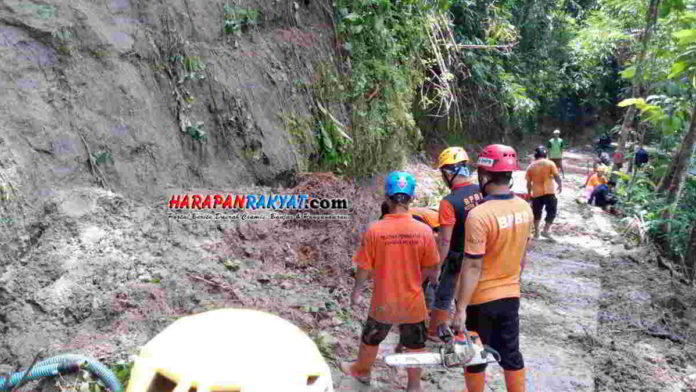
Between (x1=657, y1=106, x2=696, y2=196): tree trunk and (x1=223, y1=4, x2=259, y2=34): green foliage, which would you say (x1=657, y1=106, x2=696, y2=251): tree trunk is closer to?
(x1=657, y1=106, x2=696, y2=196): tree trunk

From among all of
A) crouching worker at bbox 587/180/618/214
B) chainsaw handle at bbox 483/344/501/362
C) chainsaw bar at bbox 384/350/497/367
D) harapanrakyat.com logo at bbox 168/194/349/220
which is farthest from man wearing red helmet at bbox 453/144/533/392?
crouching worker at bbox 587/180/618/214

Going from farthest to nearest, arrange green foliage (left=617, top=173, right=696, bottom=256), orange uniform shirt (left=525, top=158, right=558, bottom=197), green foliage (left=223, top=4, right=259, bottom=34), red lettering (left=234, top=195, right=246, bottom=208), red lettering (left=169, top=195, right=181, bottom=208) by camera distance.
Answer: green foliage (left=617, top=173, right=696, bottom=256) < orange uniform shirt (left=525, top=158, right=558, bottom=197) < green foliage (left=223, top=4, right=259, bottom=34) < red lettering (left=234, top=195, right=246, bottom=208) < red lettering (left=169, top=195, right=181, bottom=208)

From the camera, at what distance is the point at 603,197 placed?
15.0 m

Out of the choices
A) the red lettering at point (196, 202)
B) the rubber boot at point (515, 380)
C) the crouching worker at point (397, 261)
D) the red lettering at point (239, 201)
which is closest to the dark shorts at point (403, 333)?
the crouching worker at point (397, 261)

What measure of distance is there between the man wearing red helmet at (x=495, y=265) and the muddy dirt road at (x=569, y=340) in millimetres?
860

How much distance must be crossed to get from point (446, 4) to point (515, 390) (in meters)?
6.56

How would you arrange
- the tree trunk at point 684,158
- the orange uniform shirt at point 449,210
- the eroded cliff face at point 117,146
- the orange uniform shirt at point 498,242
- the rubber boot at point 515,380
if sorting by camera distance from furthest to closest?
1. the tree trunk at point 684,158
2. the orange uniform shirt at point 449,210
3. the eroded cliff face at point 117,146
4. the rubber boot at point 515,380
5. the orange uniform shirt at point 498,242

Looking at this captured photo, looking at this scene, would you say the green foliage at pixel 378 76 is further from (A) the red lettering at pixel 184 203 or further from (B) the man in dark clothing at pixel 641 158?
(B) the man in dark clothing at pixel 641 158

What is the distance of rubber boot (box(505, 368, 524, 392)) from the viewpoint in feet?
13.6

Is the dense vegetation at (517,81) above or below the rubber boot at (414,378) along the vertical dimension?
above

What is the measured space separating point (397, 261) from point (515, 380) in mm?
1205

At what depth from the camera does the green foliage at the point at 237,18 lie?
24.9 feet

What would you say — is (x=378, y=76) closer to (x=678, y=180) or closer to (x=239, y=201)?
(x=239, y=201)

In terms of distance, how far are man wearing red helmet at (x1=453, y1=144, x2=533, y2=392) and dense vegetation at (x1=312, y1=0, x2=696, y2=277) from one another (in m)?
4.70
